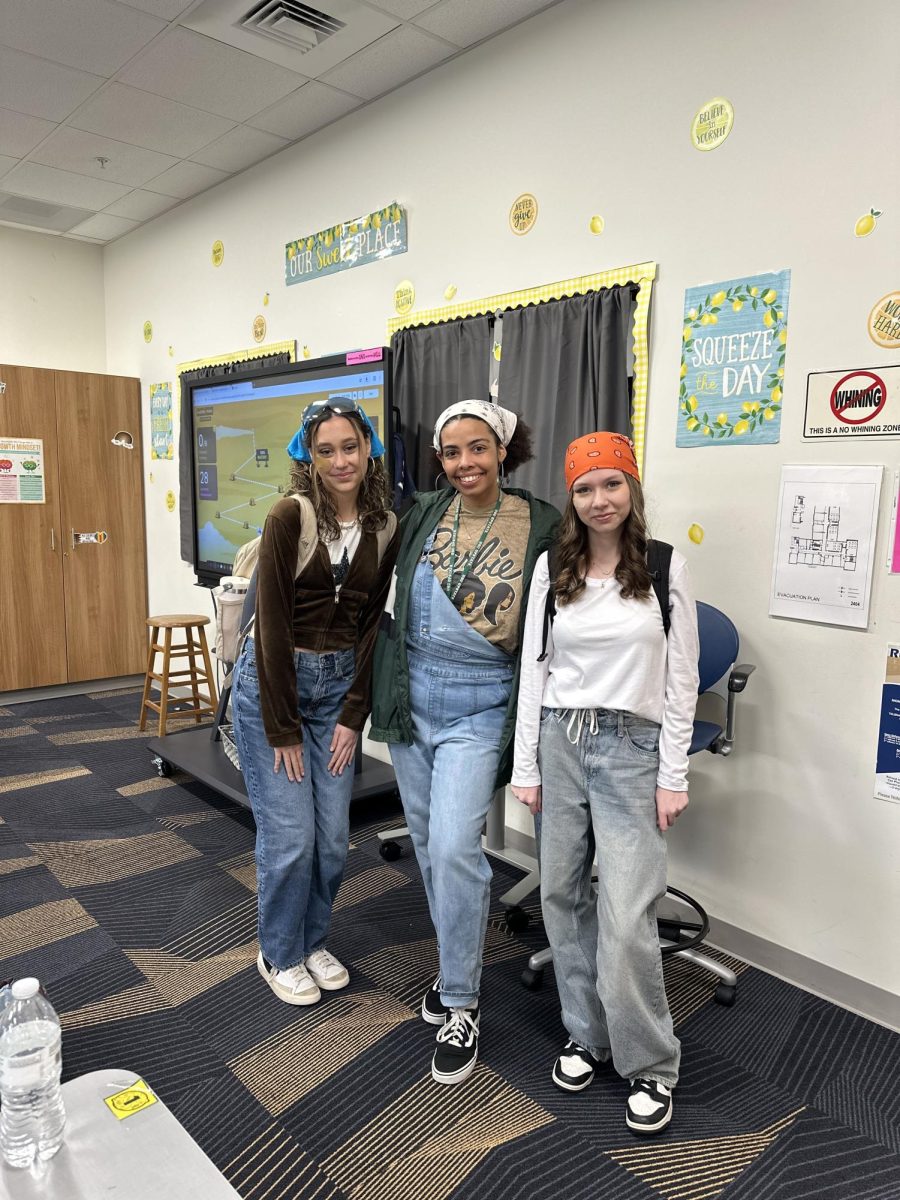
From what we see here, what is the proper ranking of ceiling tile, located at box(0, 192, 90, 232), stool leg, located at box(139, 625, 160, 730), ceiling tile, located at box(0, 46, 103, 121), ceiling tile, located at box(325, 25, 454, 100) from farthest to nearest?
ceiling tile, located at box(0, 192, 90, 232) < stool leg, located at box(139, 625, 160, 730) < ceiling tile, located at box(0, 46, 103, 121) < ceiling tile, located at box(325, 25, 454, 100)

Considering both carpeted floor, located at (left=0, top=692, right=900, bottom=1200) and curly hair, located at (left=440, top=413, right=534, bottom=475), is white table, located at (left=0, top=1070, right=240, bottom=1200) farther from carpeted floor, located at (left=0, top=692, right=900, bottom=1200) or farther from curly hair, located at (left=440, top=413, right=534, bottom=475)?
curly hair, located at (left=440, top=413, right=534, bottom=475)

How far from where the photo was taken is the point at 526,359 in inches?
112

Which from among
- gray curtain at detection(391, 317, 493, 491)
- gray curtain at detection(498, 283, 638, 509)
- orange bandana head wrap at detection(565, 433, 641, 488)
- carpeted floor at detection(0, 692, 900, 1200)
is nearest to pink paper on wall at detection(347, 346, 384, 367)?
gray curtain at detection(391, 317, 493, 491)

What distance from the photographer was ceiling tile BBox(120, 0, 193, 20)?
2.74 meters

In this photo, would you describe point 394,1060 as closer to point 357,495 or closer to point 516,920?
point 516,920

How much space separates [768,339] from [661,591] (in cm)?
100

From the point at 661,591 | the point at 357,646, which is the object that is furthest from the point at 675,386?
the point at 357,646

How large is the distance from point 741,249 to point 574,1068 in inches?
85.2

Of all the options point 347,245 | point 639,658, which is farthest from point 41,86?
point 639,658

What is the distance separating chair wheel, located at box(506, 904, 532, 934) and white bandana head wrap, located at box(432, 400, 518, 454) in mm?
1450

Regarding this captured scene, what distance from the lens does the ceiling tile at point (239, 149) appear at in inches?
150

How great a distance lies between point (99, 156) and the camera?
13.5 ft

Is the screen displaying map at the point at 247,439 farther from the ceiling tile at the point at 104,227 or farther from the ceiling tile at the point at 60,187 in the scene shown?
the ceiling tile at the point at 104,227

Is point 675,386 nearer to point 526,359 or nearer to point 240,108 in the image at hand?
point 526,359
